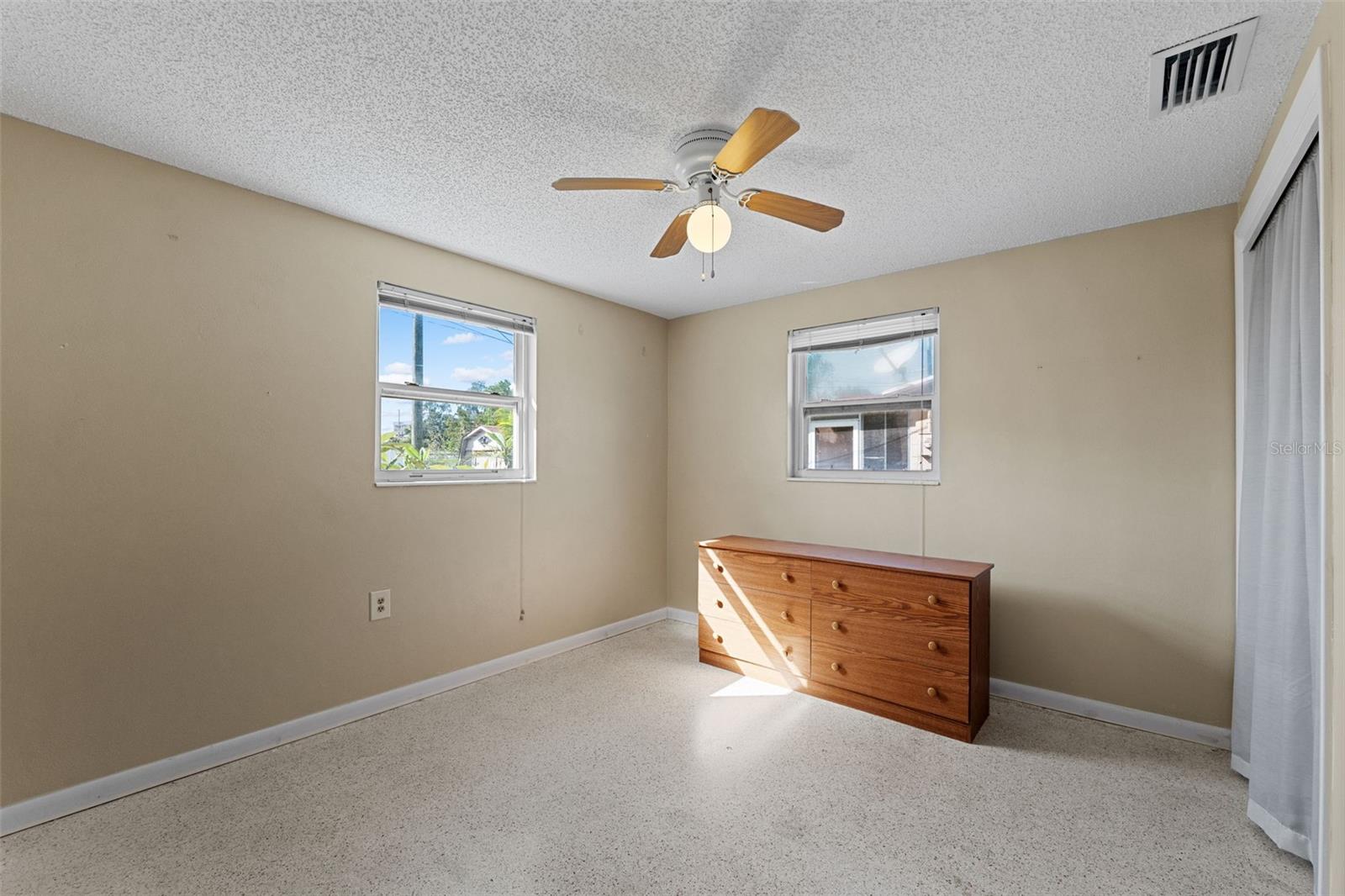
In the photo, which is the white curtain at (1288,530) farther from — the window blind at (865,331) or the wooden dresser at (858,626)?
the window blind at (865,331)

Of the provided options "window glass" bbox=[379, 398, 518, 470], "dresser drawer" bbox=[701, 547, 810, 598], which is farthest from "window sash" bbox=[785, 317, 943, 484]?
"window glass" bbox=[379, 398, 518, 470]

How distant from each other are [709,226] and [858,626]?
1.98 meters

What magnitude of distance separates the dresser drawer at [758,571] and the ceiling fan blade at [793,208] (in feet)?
5.58

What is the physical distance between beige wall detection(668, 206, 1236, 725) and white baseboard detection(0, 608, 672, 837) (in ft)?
7.12

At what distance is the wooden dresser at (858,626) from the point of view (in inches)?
103

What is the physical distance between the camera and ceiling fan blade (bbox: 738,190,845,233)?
6.55ft

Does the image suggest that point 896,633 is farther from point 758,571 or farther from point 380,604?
point 380,604

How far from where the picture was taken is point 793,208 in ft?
6.77

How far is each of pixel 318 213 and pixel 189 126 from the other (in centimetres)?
69

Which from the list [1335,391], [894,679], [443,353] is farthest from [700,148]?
[894,679]

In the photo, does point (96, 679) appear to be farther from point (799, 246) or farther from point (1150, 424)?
point (1150, 424)

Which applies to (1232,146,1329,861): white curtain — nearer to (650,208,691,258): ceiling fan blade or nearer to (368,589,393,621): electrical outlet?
(650,208,691,258): ceiling fan blade

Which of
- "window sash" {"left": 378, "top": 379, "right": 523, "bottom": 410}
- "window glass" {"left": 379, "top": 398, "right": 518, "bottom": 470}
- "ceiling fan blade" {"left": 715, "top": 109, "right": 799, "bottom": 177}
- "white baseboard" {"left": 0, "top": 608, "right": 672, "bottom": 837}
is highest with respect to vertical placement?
"ceiling fan blade" {"left": 715, "top": 109, "right": 799, "bottom": 177}

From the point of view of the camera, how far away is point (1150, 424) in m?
2.71
